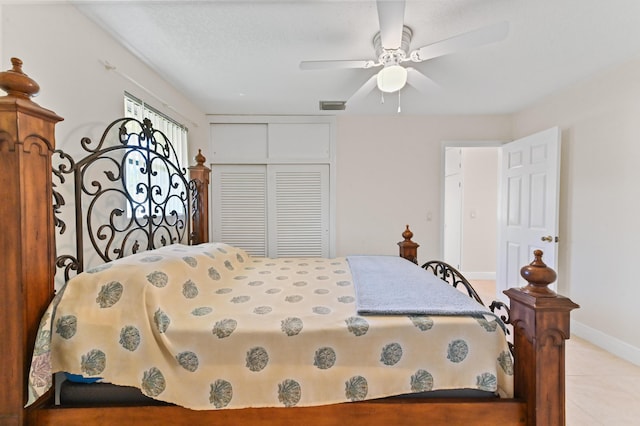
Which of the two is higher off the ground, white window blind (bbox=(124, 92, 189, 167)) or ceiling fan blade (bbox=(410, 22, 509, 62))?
ceiling fan blade (bbox=(410, 22, 509, 62))

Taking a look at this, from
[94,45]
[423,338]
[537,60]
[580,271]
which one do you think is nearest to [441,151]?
[537,60]

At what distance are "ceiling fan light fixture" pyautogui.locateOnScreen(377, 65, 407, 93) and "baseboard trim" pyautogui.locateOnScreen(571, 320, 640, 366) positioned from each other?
2783mm

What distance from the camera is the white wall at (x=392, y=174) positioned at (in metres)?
3.47

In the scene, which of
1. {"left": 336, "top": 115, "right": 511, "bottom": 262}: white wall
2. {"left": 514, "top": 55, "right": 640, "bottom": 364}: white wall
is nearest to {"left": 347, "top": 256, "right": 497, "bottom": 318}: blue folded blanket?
{"left": 336, "top": 115, "right": 511, "bottom": 262}: white wall

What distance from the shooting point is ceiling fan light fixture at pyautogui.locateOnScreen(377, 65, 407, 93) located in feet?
5.23

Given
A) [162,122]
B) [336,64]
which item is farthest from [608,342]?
[162,122]

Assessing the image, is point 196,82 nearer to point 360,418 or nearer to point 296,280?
point 296,280

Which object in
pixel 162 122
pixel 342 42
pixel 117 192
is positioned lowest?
pixel 117 192

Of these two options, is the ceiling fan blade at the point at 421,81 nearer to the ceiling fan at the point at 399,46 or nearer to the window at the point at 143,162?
the ceiling fan at the point at 399,46

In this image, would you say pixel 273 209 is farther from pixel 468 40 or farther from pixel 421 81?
pixel 468 40

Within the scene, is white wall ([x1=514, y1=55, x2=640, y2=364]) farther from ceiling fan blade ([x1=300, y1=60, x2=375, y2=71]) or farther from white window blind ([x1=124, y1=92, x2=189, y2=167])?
white window blind ([x1=124, y1=92, x2=189, y2=167])

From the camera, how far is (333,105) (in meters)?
3.08

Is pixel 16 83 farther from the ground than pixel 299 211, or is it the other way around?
pixel 16 83

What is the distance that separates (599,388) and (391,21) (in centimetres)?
270
